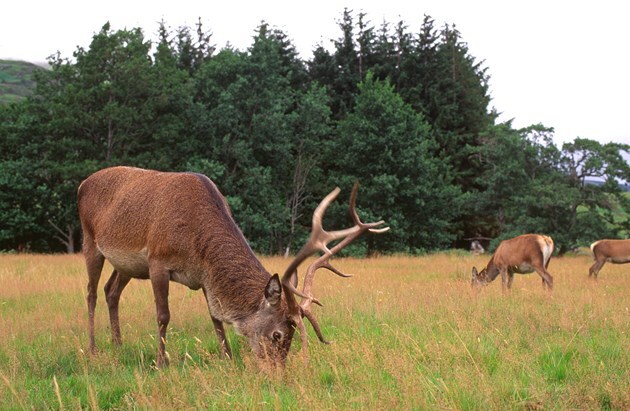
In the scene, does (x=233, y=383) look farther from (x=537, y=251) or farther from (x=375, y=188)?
(x=375, y=188)

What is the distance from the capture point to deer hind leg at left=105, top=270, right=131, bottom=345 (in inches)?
242

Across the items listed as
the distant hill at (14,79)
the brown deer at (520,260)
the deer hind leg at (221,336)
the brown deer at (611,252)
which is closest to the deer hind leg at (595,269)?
the brown deer at (611,252)

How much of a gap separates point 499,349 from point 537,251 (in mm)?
5987

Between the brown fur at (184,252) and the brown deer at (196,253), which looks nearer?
the brown deer at (196,253)

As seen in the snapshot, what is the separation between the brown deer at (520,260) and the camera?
35.4ft

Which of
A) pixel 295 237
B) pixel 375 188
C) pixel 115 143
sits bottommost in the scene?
pixel 295 237

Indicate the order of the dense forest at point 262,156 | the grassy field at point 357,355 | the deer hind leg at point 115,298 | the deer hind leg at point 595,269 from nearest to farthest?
1. the grassy field at point 357,355
2. the deer hind leg at point 115,298
3. the deer hind leg at point 595,269
4. the dense forest at point 262,156

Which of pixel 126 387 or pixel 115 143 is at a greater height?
pixel 115 143

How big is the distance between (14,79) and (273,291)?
134237mm

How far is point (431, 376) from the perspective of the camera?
4.55m

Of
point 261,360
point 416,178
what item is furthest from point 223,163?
point 261,360

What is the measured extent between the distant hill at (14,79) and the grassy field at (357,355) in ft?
318

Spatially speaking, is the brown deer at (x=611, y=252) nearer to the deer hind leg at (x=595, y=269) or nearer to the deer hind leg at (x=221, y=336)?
the deer hind leg at (x=595, y=269)

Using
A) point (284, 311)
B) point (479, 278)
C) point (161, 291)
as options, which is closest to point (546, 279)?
point (479, 278)
